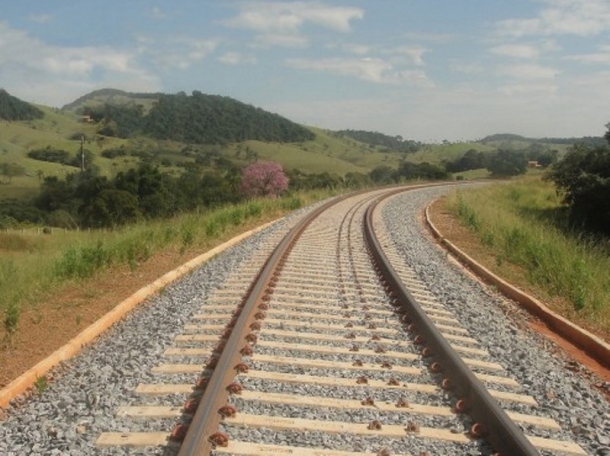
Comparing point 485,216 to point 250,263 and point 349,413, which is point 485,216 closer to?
point 250,263

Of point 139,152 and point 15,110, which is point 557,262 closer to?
point 139,152

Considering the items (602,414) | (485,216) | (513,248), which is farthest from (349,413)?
(485,216)

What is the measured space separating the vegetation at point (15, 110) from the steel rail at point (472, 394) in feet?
642

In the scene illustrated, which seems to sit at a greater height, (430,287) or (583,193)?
(583,193)

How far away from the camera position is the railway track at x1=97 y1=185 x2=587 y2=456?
14.6 feet

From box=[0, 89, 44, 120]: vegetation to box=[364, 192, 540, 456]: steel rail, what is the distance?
642 feet

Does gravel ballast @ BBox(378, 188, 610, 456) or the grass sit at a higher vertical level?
the grass

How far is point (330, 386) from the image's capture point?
219 inches

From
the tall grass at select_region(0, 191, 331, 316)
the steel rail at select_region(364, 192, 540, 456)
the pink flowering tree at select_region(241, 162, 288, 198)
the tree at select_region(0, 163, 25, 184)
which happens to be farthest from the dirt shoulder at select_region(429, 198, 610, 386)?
the tree at select_region(0, 163, 25, 184)

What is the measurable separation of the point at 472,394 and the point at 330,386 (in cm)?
120

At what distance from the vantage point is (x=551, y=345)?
7.67m

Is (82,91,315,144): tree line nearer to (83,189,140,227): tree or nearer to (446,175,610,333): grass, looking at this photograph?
(83,189,140,227): tree

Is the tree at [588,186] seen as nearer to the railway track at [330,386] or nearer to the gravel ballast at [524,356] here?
the gravel ballast at [524,356]

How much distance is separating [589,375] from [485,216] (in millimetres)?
15194
